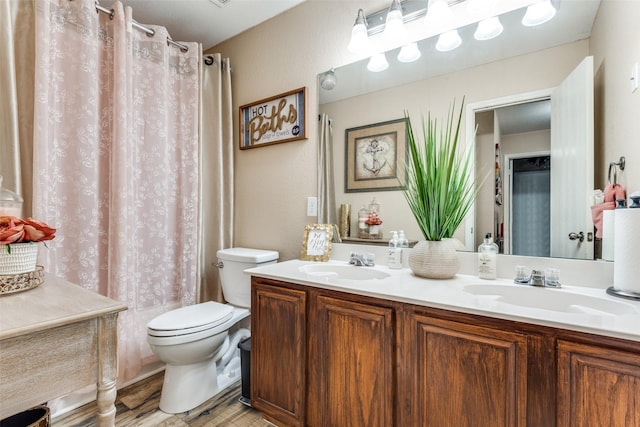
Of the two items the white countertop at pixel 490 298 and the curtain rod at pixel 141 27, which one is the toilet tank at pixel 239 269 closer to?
the white countertop at pixel 490 298

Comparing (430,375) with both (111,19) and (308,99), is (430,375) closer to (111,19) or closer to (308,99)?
(308,99)

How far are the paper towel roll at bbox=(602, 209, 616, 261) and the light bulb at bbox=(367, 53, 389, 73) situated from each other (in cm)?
120

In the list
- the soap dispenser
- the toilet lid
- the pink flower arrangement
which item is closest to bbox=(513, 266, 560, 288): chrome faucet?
the soap dispenser

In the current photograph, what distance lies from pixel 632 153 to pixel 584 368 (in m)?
0.75

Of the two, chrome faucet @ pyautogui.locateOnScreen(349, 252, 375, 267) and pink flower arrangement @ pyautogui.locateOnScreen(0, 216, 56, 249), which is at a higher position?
pink flower arrangement @ pyautogui.locateOnScreen(0, 216, 56, 249)

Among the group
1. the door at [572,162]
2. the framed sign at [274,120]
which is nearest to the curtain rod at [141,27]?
the framed sign at [274,120]

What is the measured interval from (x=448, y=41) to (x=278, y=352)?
170cm

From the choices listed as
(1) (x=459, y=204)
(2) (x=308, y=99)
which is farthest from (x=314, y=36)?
(1) (x=459, y=204)

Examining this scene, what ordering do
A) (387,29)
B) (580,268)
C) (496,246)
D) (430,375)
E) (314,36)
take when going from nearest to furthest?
(430,375) → (580,268) → (496,246) → (387,29) → (314,36)

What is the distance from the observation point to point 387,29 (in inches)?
61.3

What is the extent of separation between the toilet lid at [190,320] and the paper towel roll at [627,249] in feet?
5.70

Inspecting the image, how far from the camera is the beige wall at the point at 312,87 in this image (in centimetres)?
111

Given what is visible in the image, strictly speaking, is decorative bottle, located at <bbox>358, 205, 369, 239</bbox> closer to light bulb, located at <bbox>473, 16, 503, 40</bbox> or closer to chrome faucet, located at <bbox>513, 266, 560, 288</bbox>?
chrome faucet, located at <bbox>513, 266, 560, 288</bbox>

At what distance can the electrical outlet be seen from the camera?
1.89 metres
